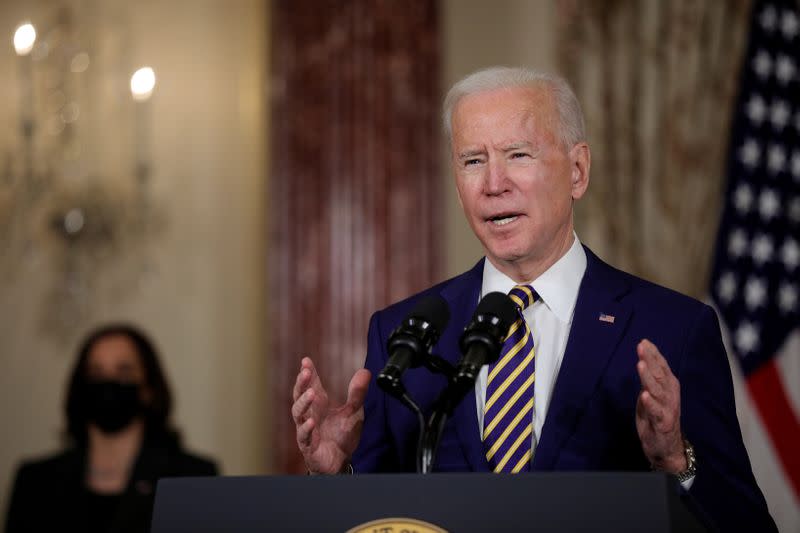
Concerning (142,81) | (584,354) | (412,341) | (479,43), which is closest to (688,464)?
(584,354)

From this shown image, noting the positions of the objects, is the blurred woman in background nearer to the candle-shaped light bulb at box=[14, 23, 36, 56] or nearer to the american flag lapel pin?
the candle-shaped light bulb at box=[14, 23, 36, 56]

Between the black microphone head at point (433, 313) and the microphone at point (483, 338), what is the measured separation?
1.8 inches

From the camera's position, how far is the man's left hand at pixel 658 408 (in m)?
1.84

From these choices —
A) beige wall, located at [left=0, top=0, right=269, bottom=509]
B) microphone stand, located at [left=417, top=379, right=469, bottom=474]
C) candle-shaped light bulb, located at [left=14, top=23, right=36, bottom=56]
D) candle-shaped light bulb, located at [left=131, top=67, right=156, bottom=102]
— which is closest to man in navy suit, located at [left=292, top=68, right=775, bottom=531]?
microphone stand, located at [left=417, top=379, right=469, bottom=474]

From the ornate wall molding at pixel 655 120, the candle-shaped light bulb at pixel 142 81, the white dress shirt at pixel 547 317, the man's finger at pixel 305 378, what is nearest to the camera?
the man's finger at pixel 305 378

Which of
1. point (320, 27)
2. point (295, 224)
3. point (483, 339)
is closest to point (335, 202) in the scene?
point (295, 224)

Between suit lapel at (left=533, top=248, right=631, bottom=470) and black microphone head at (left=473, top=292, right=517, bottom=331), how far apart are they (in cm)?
34

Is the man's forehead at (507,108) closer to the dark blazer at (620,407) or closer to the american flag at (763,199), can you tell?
the dark blazer at (620,407)

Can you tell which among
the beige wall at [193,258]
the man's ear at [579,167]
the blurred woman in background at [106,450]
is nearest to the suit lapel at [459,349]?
the man's ear at [579,167]

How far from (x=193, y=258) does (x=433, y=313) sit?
451 centimetres

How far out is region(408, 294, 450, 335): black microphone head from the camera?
1.91 m

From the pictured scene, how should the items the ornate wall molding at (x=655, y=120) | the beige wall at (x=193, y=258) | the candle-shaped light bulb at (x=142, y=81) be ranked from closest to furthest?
the ornate wall molding at (x=655, y=120), the candle-shaped light bulb at (x=142, y=81), the beige wall at (x=193, y=258)

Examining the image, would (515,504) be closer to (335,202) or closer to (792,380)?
(792,380)

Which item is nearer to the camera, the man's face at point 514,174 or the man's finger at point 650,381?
the man's finger at point 650,381
